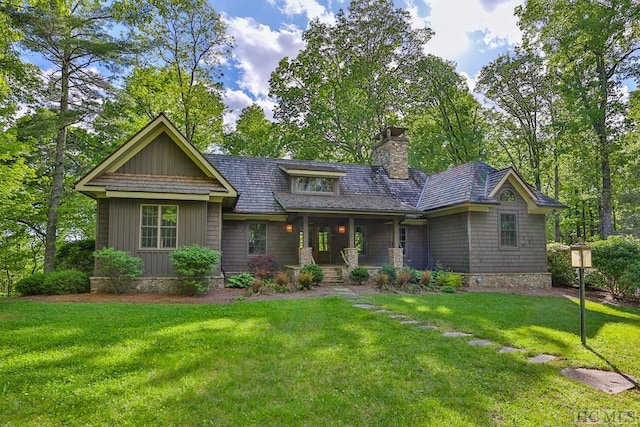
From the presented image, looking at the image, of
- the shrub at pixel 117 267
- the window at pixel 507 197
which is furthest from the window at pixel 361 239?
the shrub at pixel 117 267

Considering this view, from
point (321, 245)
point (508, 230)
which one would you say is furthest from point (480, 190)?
point (321, 245)

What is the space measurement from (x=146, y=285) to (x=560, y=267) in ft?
52.3

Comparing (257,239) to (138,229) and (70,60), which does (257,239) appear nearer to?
(138,229)

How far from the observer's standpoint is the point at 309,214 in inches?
556

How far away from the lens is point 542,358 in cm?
498

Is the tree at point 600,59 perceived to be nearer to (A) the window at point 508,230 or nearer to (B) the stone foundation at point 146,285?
(A) the window at point 508,230

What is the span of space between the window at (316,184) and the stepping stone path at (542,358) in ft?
38.7

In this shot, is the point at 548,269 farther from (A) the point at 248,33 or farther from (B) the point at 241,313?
(A) the point at 248,33

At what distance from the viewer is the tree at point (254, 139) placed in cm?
2750

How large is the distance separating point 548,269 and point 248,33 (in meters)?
18.7

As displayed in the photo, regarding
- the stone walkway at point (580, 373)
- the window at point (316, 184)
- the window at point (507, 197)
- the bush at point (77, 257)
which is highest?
the window at point (316, 184)

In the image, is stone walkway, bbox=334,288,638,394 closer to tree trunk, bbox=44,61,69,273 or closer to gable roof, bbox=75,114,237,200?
gable roof, bbox=75,114,237,200

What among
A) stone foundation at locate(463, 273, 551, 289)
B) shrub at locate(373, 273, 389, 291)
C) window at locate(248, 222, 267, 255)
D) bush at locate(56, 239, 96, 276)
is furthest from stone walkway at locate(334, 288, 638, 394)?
bush at locate(56, 239, 96, 276)

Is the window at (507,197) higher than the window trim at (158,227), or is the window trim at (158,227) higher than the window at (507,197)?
the window at (507,197)
